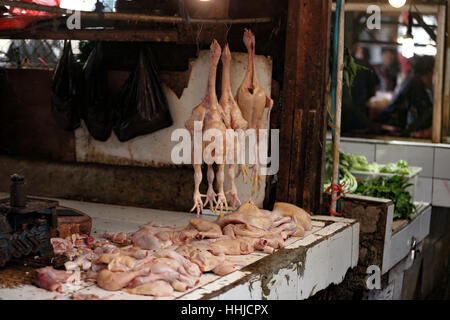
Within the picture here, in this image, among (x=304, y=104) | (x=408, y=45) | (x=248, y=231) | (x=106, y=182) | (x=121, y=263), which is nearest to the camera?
(x=121, y=263)

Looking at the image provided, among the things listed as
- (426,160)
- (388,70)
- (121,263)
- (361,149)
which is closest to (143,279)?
(121,263)

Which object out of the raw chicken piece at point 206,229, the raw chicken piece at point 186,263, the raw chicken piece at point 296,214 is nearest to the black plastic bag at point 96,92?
the raw chicken piece at point 206,229

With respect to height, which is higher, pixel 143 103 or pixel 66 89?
pixel 66 89

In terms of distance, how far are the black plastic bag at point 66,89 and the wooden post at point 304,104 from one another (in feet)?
8.90

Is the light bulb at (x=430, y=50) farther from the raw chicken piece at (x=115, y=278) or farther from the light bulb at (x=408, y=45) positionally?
the raw chicken piece at (x=115, y=278)

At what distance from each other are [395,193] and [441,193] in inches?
121

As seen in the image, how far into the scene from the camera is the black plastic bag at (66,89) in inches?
284

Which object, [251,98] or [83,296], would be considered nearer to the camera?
[83,296]

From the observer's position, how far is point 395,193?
27.0 ft

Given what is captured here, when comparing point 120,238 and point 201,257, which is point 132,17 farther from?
point 201,257

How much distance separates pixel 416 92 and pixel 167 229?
9162 mm

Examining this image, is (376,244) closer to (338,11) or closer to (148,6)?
(338,11)

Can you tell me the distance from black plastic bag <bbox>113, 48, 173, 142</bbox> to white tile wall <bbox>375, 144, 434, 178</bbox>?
5995 mm
